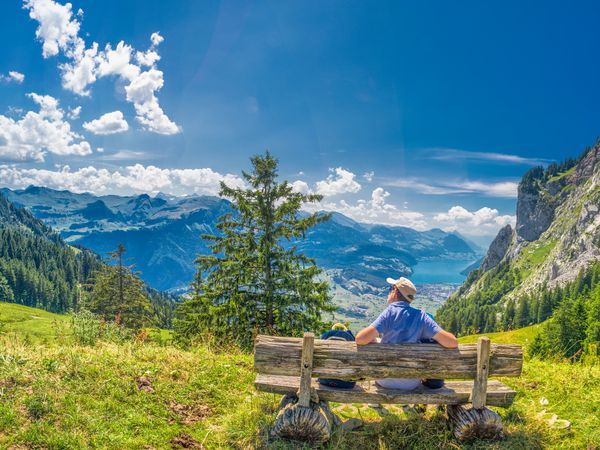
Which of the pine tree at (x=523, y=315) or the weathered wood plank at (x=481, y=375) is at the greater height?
the weathered wood plank at (x=481, y=375)

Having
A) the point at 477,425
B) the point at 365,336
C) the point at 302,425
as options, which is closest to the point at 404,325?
the point at 365,336

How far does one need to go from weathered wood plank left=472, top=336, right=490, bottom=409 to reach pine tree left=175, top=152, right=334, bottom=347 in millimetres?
10469

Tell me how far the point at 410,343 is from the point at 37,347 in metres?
8.65

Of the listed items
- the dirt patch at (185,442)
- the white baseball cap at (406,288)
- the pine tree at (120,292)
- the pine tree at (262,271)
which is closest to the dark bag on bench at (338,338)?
the white baseball cap at (406,288)

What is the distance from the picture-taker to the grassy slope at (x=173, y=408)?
18.9 ft

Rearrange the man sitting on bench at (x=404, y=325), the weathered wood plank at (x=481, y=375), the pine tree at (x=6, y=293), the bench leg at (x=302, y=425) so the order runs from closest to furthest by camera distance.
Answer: the bench leg at (x=302, y=425) → the weathered wood plank at (x=481, y=375) → the man sitting on bench at (x=404, y=325) → the pine tree at (x=6, y=293)

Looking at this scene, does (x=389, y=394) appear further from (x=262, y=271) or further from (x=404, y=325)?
(x=262, y=271)

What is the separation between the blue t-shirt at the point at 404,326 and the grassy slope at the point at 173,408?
4.69ft

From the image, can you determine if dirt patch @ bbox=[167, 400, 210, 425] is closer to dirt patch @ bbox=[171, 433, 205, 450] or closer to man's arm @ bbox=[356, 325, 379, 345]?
dirt patch @ bbox=[171, 433, 205, 450]

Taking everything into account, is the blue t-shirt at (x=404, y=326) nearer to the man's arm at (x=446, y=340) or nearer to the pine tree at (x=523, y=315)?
the man's arm at (x=446, y=340)

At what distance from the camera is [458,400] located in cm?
630

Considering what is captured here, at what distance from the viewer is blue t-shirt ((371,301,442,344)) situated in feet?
20.9

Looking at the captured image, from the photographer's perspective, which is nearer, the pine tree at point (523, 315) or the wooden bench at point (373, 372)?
the wooden bench at point (373, 372)

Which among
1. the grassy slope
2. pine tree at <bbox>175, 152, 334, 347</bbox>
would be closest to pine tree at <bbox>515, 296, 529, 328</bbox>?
pine tree at <bbox>175, 152, 334, 347</bbox>
